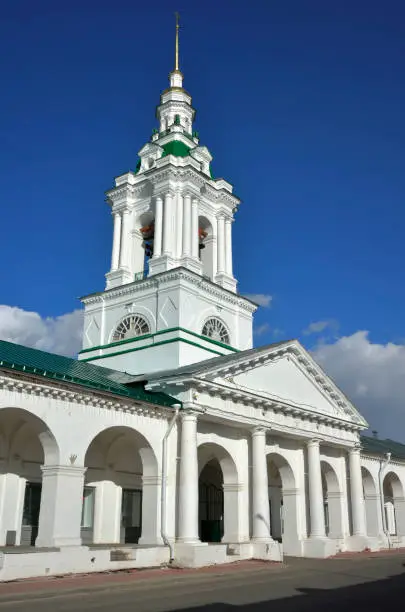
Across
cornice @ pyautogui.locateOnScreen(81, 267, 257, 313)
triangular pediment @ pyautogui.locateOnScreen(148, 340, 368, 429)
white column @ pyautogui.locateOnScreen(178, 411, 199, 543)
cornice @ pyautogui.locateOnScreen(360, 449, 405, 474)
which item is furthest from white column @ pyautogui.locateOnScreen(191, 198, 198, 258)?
cornice @ pyautogui.locateOnScreen(360, 449, 405, 474)

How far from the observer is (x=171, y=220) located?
28.8 m

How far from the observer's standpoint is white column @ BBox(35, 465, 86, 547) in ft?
52.3

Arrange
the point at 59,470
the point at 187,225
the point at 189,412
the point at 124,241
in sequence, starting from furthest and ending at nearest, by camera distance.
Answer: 1. the point at 124,241
2. the point at 187,225
3. the point at 189,412
4. the point at 59,470

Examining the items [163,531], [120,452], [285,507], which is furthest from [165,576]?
[285,507]

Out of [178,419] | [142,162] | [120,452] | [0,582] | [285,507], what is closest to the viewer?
[0,582]

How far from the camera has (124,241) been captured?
30016 millimetres

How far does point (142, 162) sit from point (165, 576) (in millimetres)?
21702

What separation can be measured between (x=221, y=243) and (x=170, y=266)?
452 cm

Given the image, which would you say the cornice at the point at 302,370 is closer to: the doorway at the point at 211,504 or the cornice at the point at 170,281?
the cornice at the point at 170,281

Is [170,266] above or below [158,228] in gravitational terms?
below

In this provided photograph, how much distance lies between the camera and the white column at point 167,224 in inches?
1107

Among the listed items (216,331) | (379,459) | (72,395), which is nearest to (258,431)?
(216,331)

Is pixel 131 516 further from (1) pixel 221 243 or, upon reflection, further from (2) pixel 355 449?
(1) pixel 221 243

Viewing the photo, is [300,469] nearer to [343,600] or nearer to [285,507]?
[285,507]
